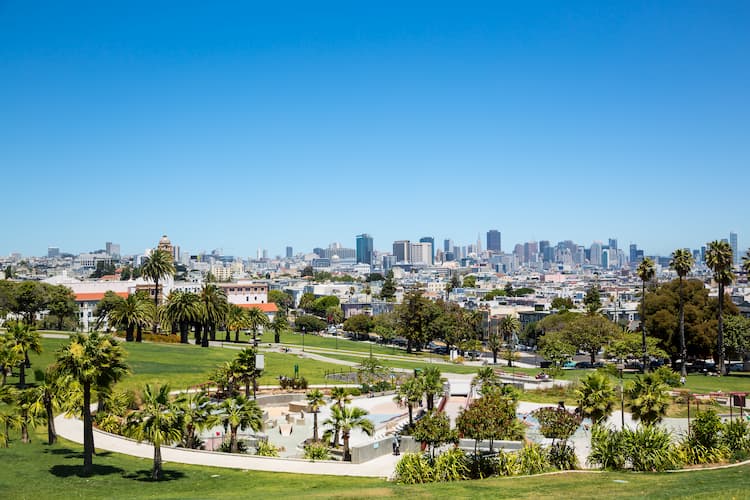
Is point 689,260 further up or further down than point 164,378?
further up

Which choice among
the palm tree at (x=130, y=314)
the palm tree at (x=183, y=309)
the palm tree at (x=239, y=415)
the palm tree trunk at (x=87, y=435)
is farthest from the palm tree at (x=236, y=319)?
the palm tree trunk at (x=87, y=435)

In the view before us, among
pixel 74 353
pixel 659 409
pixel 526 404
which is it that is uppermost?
pixel 74 353

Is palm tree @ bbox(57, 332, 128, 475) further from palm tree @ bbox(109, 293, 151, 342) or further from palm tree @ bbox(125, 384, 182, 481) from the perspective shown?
palm tree @ bbox(109, 293, 151, 342)

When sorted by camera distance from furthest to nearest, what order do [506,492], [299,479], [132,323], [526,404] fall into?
[132,323], [526,404], [299,479], [506,492]

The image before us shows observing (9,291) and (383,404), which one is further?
(9,291)

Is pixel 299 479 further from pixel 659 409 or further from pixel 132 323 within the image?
pixel 132 323

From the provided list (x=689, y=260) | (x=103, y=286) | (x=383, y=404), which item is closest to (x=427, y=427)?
(x=383, y=404)

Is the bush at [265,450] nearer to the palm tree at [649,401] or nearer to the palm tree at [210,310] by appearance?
the palm tree at [649,401]
